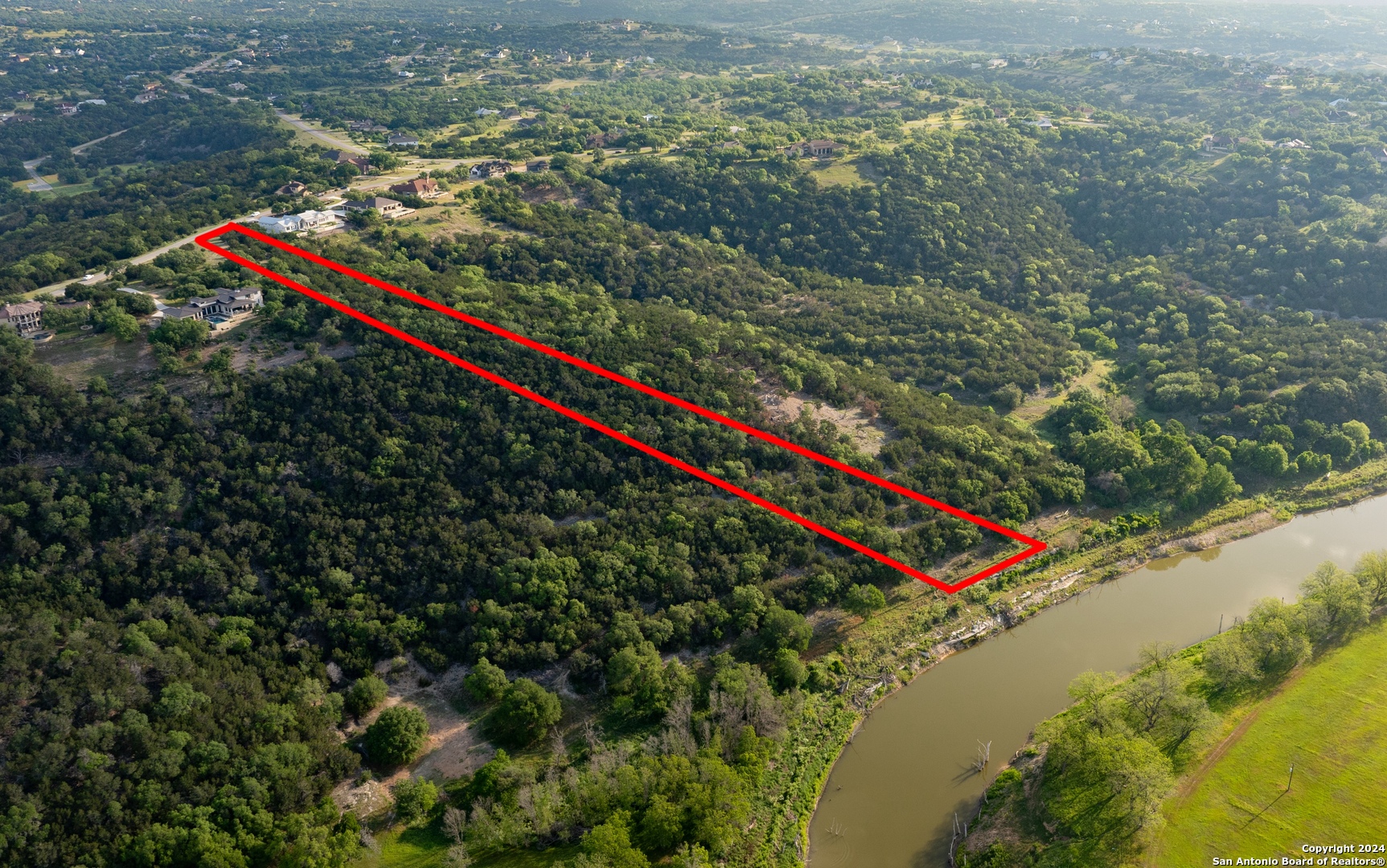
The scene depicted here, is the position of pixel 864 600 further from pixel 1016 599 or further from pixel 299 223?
pixel 299 223

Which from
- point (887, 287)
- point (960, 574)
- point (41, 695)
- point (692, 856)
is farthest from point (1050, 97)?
point (41, 695)

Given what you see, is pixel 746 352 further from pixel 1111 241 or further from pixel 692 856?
pixel 1111 241

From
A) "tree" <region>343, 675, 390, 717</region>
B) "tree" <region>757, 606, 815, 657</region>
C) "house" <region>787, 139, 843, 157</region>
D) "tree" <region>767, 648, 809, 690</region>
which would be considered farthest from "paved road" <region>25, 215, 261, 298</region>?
"house" <region>787, 139, 843, 157</region>

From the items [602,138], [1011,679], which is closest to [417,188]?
[602,138]

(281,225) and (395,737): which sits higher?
(281,225)

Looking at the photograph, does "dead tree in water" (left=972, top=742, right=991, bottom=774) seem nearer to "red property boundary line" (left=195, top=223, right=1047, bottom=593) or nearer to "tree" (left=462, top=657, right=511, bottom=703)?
"red property boundary line" (left=195, top=223, right=1047, bottom=593)

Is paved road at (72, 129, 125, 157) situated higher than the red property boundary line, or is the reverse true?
paved road at (72, 129, 125, 157)
